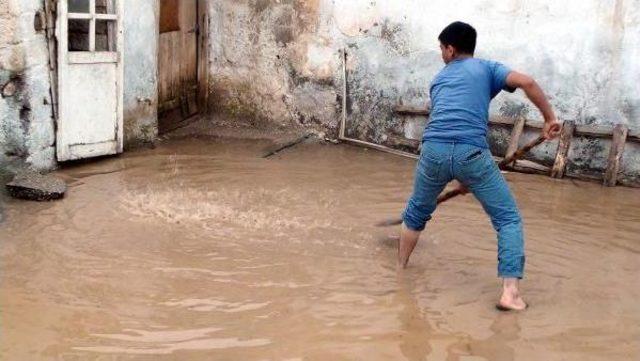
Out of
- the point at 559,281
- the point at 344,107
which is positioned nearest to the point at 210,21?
the point at 344,107

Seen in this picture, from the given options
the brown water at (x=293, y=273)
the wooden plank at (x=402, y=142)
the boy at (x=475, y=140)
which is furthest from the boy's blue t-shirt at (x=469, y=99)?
the wooden plank at (x=402, y=142)

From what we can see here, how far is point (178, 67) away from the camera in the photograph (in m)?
8.98

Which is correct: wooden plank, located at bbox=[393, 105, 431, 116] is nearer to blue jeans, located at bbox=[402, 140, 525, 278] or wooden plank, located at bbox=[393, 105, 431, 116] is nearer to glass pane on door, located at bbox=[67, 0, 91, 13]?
glass pane on door, located at bbox=[67, 0, 91, 13]

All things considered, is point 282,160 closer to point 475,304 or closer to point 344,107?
point 344,107

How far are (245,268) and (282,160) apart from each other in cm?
307

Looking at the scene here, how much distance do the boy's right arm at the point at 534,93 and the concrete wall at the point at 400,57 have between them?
3.31 metres

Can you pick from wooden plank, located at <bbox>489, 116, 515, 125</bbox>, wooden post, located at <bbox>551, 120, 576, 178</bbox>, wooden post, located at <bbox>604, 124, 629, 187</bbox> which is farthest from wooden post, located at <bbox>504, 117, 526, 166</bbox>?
wooden post, located at <bbox>604, 124, 629, 187</bbox>

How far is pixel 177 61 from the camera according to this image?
8.94m

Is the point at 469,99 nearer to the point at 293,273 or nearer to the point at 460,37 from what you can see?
the point at 460,37

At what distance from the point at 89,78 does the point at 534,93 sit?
14.5 feet

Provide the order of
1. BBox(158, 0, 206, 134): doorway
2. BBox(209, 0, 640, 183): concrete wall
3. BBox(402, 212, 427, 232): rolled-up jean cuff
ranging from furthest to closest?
1. BBox(158, 0, 206, 134): doorway
2. BBox(209, 0, 640, 183): concrete wall
3. BBox(402, 212, 427, 232): rolled-up jean cuff

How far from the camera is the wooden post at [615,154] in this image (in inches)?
283

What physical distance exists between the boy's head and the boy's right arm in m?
0.32

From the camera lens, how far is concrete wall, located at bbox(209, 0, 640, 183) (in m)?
7.34
